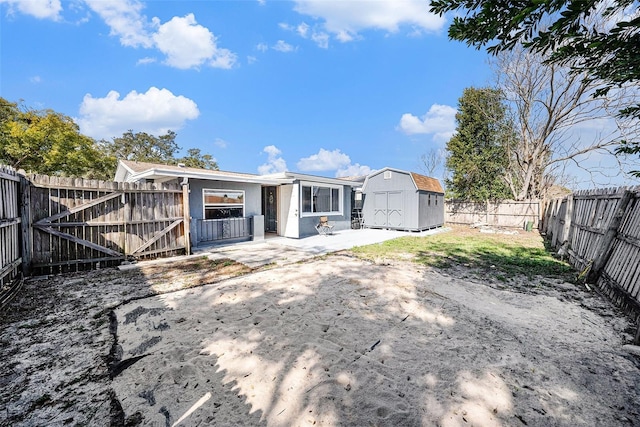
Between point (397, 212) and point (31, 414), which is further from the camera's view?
point (397, 212)

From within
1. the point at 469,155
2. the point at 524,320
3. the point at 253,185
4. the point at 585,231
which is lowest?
the point at 524,320

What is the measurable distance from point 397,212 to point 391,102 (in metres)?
15.4

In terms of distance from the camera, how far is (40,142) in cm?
1755

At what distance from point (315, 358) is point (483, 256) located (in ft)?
24.1

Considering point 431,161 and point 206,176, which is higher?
point 431,161

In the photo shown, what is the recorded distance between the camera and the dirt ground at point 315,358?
1.97 m

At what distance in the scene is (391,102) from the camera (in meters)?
25.3

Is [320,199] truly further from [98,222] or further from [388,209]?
[98,222]

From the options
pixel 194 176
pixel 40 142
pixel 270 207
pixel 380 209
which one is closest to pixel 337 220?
pixel 380 209

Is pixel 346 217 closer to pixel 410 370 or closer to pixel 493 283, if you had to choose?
pixel 493 283

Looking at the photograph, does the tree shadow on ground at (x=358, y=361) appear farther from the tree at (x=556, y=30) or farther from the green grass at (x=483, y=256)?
the tree at (x=556, y=30)

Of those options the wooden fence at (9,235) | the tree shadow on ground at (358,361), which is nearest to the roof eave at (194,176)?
the wooden fence at (9,235)

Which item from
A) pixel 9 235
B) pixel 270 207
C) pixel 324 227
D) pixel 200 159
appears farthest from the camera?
pixel 200 159

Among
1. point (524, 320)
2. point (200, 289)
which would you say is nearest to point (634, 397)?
point (524, 320)
